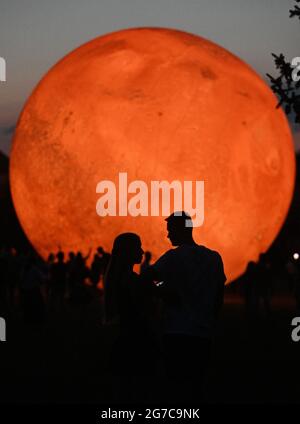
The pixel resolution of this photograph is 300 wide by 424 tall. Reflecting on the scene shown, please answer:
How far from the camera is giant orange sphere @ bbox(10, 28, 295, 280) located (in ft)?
92.9

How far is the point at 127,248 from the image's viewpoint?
8.58 meters

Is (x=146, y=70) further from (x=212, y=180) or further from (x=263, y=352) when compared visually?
(x=263, y=352)

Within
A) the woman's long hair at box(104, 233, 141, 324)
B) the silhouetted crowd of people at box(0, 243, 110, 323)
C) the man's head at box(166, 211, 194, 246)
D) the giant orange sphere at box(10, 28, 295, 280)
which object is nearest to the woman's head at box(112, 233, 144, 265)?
the woman's long hair at box(104, 233, 141, 324)

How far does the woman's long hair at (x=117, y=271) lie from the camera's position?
847 cm

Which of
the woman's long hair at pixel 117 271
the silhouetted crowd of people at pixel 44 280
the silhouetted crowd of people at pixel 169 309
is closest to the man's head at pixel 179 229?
the silhouetted crowd of people at pixel 169 309

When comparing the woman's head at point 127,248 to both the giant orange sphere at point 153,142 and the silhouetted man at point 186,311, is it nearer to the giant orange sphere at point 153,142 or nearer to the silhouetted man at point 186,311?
the silhouetted man at point 186,311

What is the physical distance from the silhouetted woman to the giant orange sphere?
19.4 metres

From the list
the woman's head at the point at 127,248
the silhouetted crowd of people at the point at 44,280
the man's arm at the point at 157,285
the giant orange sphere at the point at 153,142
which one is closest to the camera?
the man's arm at the point at 157,285

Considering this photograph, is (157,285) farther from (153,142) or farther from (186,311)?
(153,142)

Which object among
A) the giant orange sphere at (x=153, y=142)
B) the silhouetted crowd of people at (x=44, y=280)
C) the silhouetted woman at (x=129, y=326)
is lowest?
the silhouetted woman at (x=129, y=326)

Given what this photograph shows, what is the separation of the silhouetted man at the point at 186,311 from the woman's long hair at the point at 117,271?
0.32 m

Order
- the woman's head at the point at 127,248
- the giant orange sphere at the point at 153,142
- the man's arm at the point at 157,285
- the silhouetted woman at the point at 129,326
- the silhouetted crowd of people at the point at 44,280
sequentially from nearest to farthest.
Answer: the man's arm at the point at 157,285, the silhouetted woman at the point at 129,326, the woman's head at the point at 127,248, the silhouetted crowd of people at the point at 44,280, the giant orange sphere at the point at 153,142

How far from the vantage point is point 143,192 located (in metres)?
27.8

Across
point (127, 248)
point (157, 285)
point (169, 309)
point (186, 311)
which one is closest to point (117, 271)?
point (127, 248)
